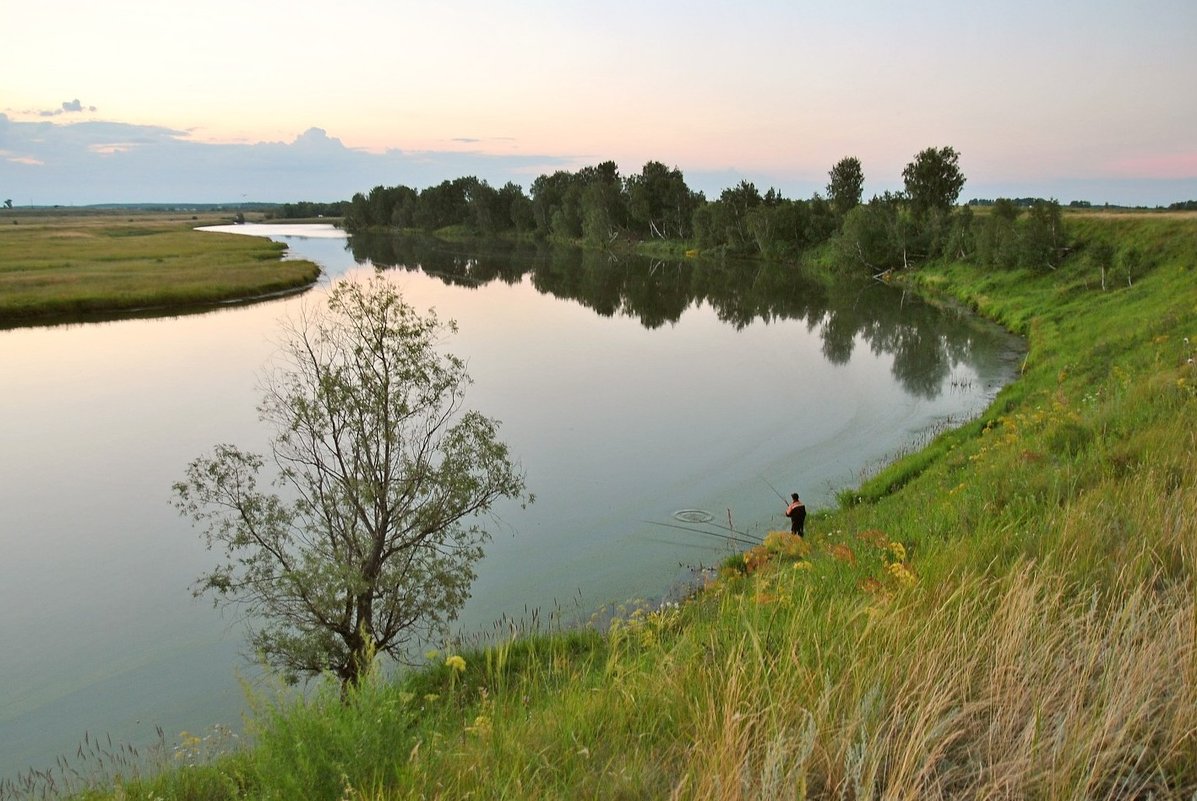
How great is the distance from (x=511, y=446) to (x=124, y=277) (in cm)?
4490

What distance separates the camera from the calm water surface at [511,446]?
1154 cm

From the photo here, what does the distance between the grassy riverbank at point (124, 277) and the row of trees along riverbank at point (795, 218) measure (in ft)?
142

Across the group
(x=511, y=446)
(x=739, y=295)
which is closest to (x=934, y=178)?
(x=739, y=295)

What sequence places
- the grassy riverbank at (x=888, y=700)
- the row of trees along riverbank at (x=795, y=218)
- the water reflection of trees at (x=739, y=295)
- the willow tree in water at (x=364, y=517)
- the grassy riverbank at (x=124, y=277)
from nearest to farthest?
the grassy riverbank at (x=888, y=700), the willow tree in water at (x=364, y=517), the water reflection of trees at (x=739, y=295), the grassy riverbank at (x=124, y=277), the row of trees along riverbank at (x=795, y=218)

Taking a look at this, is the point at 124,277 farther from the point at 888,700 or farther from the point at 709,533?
the point at 888,700

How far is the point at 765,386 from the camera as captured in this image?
26.7 metres

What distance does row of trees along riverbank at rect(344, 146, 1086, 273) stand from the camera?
4694cm

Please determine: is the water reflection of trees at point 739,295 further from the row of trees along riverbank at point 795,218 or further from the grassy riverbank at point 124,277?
the grassy riverbank at point 124,277

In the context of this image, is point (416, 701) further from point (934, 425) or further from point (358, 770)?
point (934, 425)

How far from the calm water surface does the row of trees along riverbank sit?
12.3 m

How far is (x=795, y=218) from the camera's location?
243 feet

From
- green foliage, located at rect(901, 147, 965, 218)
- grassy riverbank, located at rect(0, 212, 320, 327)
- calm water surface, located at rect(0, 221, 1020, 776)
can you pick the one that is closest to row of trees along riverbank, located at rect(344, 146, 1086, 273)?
green foliage, located at rect(901, 147, 965, 218)

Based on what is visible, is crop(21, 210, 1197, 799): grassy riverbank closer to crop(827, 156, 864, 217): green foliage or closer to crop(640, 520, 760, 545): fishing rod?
crop(640, 520, 760, 545): fishing rod

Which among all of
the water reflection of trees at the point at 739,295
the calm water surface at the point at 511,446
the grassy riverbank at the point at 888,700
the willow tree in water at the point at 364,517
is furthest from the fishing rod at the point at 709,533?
the water reflection of trees at the point at 739,295
